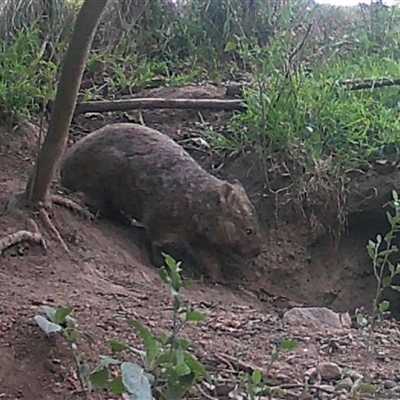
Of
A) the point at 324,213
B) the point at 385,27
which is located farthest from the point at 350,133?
the point at 385,27

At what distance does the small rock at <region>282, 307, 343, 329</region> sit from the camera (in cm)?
325

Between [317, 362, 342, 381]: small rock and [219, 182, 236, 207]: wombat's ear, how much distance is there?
1.69 m

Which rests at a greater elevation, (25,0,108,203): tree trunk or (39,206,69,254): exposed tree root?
(25,0,108,203): tree trunk

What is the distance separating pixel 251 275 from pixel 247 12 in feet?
10.1

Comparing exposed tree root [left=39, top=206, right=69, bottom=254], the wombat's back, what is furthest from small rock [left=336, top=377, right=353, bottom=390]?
the wombat's back

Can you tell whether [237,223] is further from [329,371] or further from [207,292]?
[329,371]

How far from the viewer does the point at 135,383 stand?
1236 mm

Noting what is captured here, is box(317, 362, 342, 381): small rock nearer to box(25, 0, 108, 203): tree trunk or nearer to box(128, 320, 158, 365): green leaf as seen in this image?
box(128, 320, 158, 365): green leaf

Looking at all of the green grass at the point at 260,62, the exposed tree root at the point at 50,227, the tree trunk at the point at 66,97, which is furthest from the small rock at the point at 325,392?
the green grass at the point at 260,62

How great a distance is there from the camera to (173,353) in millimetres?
1381

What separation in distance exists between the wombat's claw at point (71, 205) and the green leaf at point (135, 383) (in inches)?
108

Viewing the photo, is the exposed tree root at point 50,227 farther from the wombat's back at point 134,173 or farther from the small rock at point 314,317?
the small rock at point 314,317

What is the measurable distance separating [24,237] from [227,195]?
107cm

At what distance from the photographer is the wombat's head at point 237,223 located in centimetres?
397
